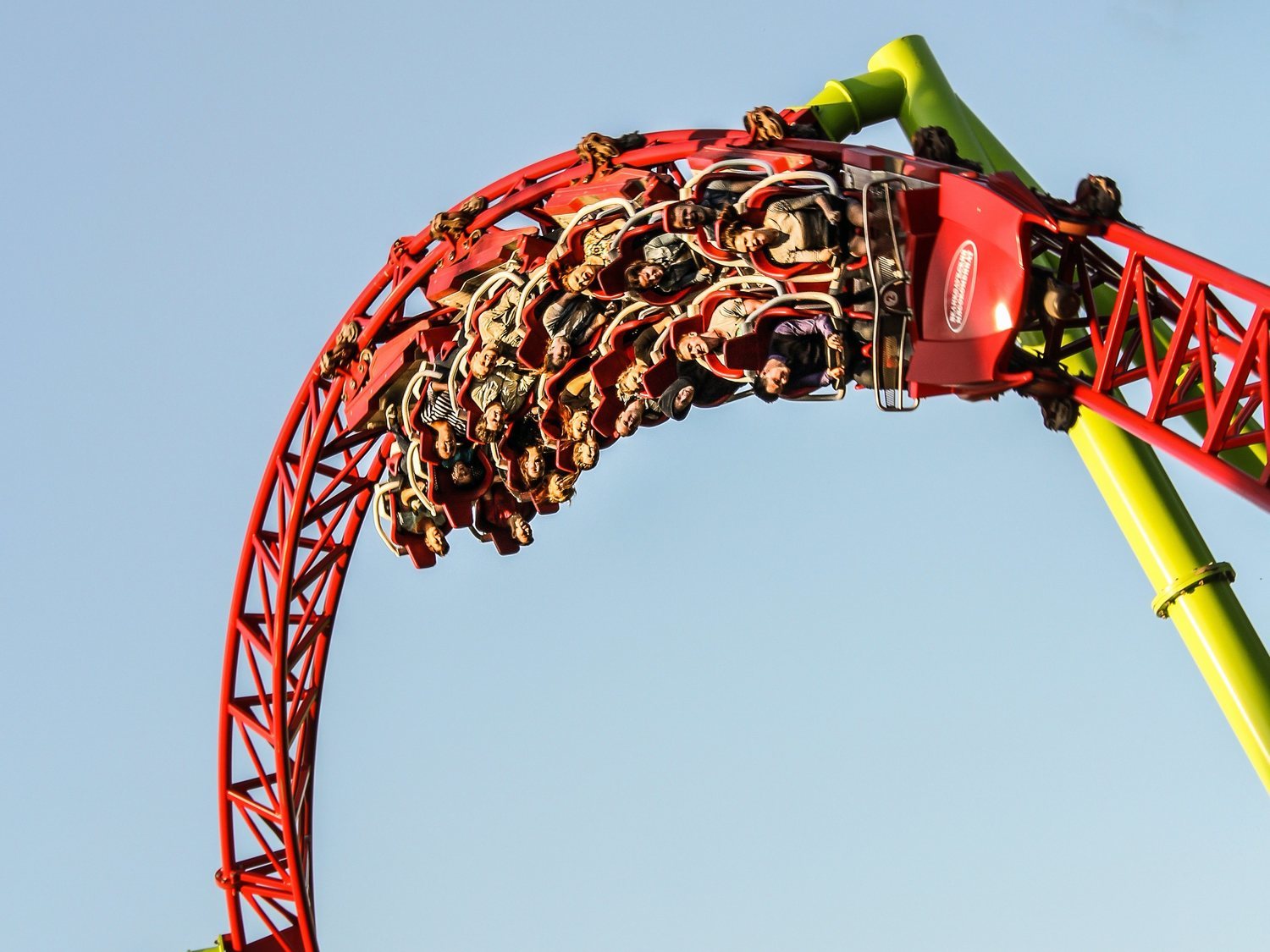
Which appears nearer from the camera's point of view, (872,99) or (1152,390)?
(1152,390)

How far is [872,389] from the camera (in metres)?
8.35

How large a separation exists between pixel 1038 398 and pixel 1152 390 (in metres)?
0.70

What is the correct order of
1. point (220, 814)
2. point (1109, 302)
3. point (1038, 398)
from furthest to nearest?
point (220, 814)
point (1109, 302)
point (1038, 398)

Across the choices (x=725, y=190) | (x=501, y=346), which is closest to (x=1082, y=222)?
(x=725, y=190)

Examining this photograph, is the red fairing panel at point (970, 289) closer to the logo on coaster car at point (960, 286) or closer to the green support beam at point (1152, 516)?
the logo on coaster car at point (960, 286)

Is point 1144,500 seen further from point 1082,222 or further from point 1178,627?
point 1082,222

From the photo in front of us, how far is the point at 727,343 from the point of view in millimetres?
8852

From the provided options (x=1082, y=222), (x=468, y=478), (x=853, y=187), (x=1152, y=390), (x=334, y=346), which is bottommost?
(x=1152, y=390)

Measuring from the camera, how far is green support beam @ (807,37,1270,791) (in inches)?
311

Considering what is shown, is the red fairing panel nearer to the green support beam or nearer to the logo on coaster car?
the logo on coaster car

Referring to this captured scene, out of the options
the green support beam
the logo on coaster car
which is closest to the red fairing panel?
the logo on coaster car

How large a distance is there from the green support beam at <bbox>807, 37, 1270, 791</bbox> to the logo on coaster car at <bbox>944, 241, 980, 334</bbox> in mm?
1298

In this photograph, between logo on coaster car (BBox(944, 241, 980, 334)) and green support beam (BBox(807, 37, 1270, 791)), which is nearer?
logo on coaster car (BBox(944, 241, 980, 334))

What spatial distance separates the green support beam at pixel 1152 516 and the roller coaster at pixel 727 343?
0.04 ft
